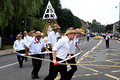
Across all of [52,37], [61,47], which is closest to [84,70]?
[52,37]

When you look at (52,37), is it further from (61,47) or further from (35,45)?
(61,47)

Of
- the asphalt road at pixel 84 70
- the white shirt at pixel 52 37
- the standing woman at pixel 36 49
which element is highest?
the white shirt at pixel 52 37

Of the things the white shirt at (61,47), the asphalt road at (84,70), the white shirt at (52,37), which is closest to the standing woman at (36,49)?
the asphalt road at (84,70)

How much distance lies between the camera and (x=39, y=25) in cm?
2962

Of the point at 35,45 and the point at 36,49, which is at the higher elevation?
the point at 35,45

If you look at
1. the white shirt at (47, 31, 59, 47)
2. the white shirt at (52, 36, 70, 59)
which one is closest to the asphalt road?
the white shirt at (52, 36, 70, 59)

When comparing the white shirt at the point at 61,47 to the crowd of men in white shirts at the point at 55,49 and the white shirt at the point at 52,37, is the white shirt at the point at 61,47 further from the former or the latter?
the white shirt at the point at 52,37

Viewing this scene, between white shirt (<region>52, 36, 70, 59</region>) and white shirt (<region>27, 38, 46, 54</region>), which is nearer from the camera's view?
white shirt (<region>52, 36, 70, 59</region>)

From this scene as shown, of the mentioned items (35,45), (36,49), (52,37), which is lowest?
(36,49)

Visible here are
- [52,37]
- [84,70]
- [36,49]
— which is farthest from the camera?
[84,70]

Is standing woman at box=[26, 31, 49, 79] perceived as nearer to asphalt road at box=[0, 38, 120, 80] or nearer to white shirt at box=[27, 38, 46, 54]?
white shirt at box=[27, 38, 46, 54]

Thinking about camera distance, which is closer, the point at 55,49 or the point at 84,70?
the point at 55,49

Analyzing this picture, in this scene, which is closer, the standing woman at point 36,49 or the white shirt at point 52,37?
the standing woman at point 36,49

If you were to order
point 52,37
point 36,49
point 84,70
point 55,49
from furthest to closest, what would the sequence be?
A: point 84,70 < point 52,37 < point 36,49 < point 55,49
